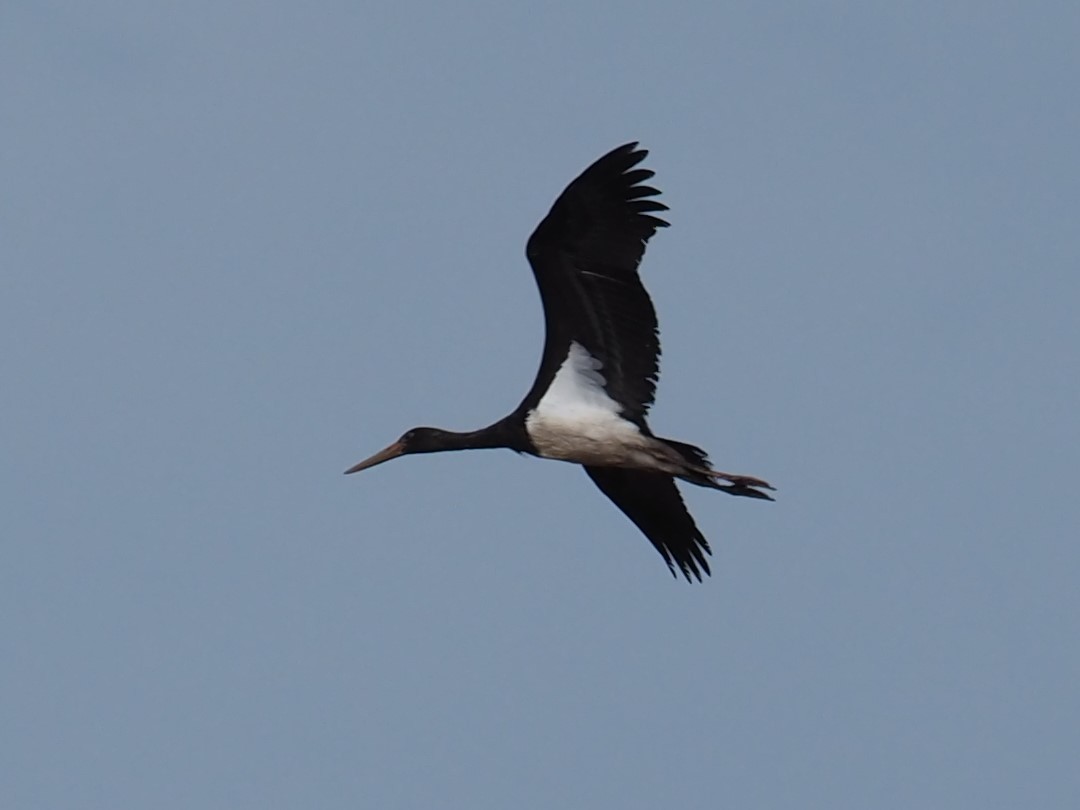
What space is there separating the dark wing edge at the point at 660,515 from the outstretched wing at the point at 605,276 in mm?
1475

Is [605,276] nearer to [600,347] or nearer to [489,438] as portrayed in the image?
[600,347]

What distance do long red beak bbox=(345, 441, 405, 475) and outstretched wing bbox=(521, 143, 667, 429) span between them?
234 centimetres

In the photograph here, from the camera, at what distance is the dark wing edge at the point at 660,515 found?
27703 millimetres

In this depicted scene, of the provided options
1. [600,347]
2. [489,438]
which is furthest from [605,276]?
[489,438]

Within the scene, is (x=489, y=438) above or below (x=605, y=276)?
below

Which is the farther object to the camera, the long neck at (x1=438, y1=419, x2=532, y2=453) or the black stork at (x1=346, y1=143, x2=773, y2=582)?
the long neck at (x1=438, y1=419, x2=532, y2=453)

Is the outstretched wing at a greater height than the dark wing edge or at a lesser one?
greater

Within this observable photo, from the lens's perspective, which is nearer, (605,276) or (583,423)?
(605,276)

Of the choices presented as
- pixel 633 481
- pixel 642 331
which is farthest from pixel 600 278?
pixel 633 481

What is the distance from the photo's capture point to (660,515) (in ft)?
91.2

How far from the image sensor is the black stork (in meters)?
25.5

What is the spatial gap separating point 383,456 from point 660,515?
8.81 feet

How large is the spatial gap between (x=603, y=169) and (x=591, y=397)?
7.01 ft

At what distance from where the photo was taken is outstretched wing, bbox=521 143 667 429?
25.4 m
